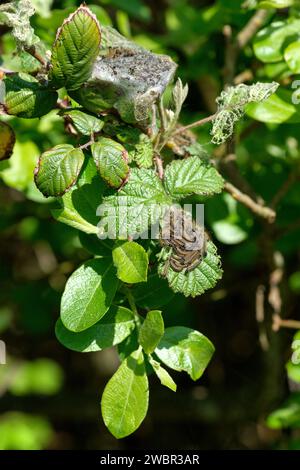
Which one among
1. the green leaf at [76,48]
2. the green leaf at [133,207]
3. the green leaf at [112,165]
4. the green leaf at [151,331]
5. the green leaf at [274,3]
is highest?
the green leaf at [76,48]

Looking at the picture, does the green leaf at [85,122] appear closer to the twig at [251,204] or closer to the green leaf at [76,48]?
the green leaf at [76,48]

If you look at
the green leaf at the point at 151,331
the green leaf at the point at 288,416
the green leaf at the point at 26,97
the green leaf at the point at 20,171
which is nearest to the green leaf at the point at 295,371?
the green leaf at the point at 288,416

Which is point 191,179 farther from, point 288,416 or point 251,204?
point 288,416

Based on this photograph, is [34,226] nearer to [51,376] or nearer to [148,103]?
[51,376]

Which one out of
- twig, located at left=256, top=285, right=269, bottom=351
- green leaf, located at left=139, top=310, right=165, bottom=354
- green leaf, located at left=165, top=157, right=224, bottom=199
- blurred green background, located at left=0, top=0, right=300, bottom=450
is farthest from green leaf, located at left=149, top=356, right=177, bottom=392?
twig, located at left=256, top=285, right=269, bottom=351

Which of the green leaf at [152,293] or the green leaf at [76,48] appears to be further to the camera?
the green leaf at [152,293]

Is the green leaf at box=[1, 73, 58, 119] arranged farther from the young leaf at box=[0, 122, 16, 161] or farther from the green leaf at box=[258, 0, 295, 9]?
the green leaf at box=[258, 0, 295, 9]

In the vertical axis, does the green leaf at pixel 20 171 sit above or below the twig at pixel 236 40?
below

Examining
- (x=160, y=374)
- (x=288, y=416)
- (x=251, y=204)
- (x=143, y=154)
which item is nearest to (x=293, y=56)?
(x=251, y=204)
